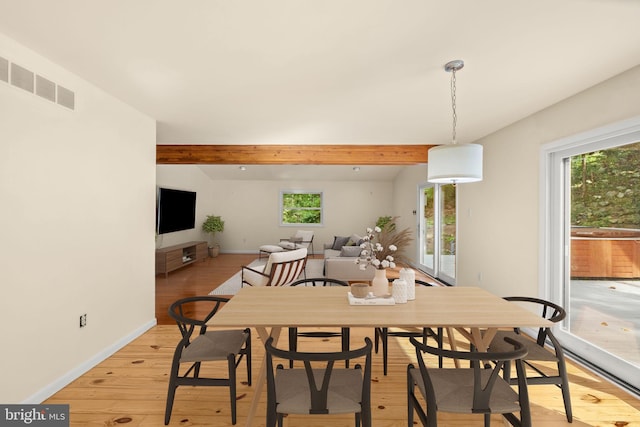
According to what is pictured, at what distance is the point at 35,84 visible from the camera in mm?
2248

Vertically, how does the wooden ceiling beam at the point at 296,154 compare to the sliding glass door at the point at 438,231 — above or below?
above

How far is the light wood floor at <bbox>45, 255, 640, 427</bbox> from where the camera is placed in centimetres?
211

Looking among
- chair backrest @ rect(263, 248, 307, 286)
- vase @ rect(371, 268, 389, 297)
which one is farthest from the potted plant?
vase @ rect(371, 268, 389, 297)

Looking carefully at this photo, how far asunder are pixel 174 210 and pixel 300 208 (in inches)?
156

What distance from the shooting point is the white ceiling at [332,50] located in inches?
67.1

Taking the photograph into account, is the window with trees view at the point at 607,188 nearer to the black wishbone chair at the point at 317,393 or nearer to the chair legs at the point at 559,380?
the chair legs at the point at 559,380

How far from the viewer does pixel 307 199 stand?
10219 millimetres

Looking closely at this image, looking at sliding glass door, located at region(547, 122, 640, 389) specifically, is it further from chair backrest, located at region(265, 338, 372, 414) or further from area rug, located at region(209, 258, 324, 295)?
area rug, located at region(209, 258, 324, 295)

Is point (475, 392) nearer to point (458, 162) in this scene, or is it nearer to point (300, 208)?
point (458, 162)

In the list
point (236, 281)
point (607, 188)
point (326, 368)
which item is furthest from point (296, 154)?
point (326, 368)

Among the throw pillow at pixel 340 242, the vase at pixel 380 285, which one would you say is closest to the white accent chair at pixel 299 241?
the throw pillow at pixel 340 242

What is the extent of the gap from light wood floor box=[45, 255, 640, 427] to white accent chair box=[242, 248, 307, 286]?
4.46 ft

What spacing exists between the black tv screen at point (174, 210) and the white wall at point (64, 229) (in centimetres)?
321

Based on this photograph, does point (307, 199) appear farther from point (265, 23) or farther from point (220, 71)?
point (265, 23)
